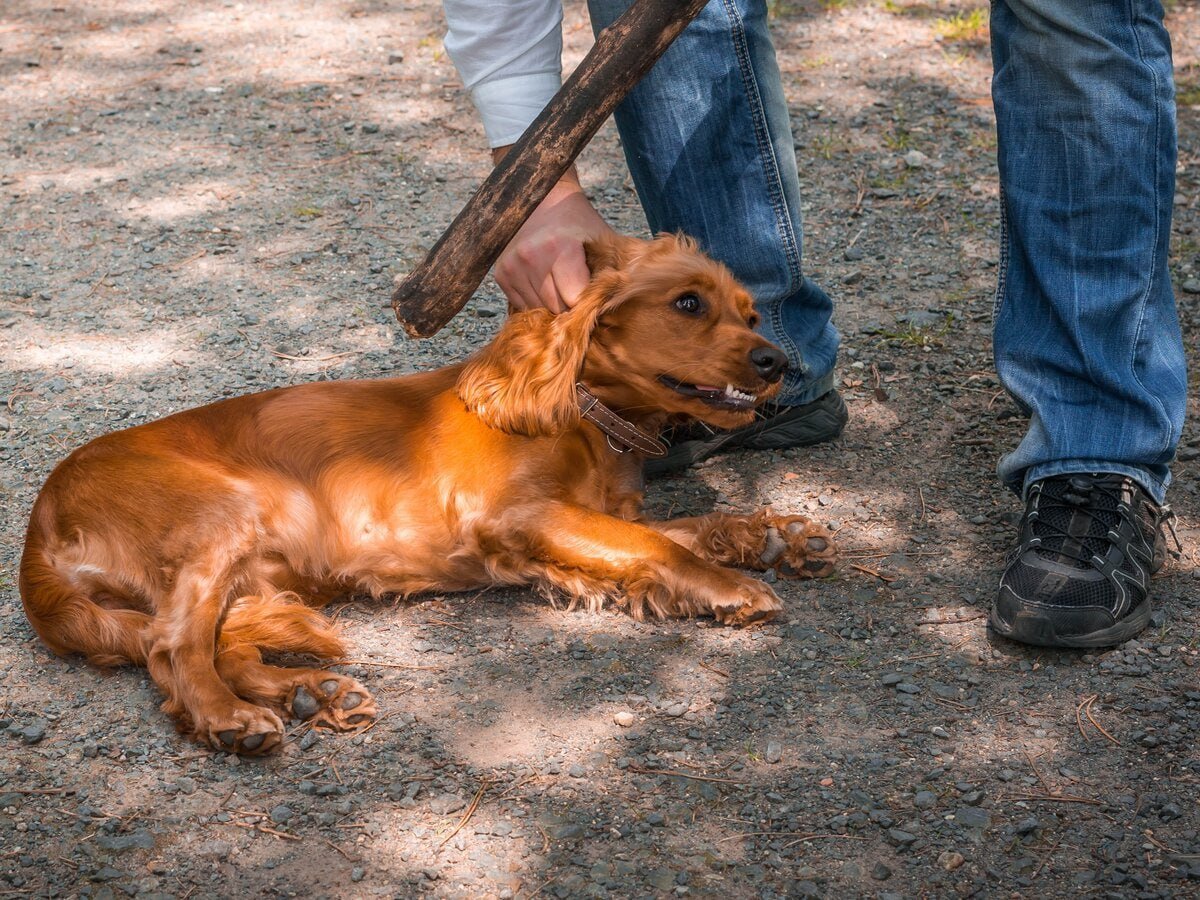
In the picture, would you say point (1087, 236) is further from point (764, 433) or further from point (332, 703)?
point (332, 703)

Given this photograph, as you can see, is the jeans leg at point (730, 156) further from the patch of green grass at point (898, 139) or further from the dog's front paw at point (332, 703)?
the patch of green grass at point (898, 139)

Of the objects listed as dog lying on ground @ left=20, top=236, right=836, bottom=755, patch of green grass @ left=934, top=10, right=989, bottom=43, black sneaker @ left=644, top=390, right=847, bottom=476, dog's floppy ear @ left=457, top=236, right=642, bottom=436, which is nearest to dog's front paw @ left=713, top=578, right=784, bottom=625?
dog lying on ground @ left=20, top=236, right=836, bottom=755

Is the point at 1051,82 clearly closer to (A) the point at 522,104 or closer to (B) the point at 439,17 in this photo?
(A) the point at 522,104

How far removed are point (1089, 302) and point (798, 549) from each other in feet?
3.10

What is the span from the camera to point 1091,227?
296 centimetres

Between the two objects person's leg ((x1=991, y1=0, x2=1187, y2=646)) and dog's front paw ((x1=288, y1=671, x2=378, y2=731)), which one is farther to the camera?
person's leg ((x1=991, y1=0, x2=1187, y2=646))

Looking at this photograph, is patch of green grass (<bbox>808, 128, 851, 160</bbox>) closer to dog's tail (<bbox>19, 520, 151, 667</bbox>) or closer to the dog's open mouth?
the dog's open mouth

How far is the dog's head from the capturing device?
3.15 m

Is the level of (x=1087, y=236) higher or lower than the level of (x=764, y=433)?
higher

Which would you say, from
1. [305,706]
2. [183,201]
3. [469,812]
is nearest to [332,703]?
[305,706]

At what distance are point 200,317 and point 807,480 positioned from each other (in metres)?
2.33

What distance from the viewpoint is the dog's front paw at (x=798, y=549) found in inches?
130

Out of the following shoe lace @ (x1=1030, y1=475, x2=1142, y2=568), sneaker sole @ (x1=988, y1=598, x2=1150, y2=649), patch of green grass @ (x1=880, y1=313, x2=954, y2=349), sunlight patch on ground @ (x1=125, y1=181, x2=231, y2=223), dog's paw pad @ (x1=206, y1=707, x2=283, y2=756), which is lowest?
patch of green grass @ (x1=880, y1=313, x2=954, y2=349)

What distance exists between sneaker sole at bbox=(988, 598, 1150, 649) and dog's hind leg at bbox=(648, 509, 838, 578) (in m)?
0.54
